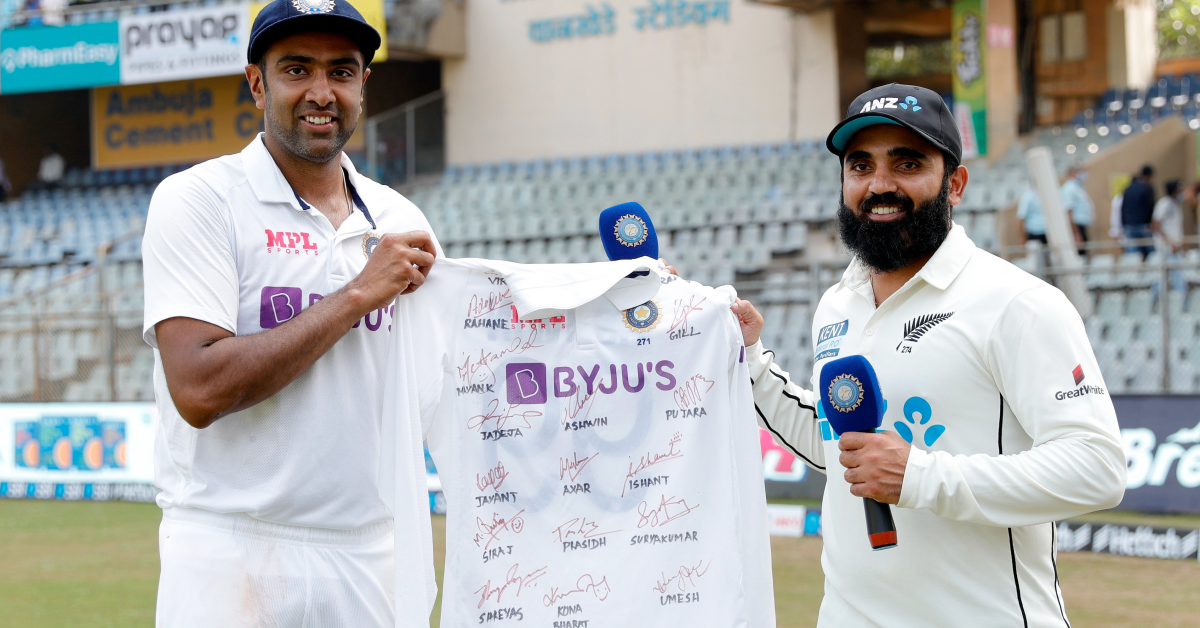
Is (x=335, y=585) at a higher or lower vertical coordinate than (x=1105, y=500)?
lower

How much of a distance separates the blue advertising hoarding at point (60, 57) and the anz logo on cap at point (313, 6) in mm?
20261

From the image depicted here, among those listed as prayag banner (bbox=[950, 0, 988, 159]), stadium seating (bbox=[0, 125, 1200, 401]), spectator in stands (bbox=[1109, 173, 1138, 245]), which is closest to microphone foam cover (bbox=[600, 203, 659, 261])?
stadium seating (bbox=[0, 125, 1200, 401])

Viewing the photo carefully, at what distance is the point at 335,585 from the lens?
2.61m

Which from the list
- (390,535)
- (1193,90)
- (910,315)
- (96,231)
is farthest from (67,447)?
(1193,90)

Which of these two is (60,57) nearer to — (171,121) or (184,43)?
(184,43)

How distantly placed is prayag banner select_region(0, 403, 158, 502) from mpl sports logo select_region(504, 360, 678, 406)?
9.65 m

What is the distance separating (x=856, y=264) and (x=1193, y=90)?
1885 cm

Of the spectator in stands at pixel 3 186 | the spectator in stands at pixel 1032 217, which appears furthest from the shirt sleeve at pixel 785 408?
the spectator in stands at pixel 3 186

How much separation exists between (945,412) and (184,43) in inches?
791

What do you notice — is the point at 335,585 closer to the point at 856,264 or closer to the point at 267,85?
the point at 267,85

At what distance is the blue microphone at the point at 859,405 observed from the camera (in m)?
2.32

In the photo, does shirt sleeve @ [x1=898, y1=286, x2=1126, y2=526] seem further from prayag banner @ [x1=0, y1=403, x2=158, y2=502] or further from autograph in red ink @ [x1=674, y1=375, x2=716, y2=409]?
prayag banner @ [x1=0, y1=403, x2=158, y2=502]

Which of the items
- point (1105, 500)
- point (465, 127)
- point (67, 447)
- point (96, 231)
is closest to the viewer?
point (1105, 500)

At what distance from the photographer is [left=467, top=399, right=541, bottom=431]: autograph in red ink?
9.55ft
